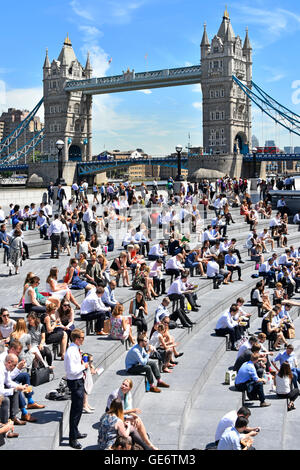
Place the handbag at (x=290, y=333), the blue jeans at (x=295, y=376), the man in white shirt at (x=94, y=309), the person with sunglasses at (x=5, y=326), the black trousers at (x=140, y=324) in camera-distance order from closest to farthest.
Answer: the person with sunglasses at (x=5, y=326) < the blue jeans at (x=295, y=376) < the man in white shirt at (x=94, y=309) < the black trousers at (x=140, y=324) < the handbag at (x=290, y=333)

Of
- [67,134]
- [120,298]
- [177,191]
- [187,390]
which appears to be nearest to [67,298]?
[120,298]

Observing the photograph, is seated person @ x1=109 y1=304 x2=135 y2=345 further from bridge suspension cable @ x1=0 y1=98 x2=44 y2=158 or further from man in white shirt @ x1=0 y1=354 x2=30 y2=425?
bridge suspension cable @ x1=0 y1=98 x2=44 y2=158

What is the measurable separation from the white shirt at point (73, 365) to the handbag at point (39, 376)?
1101 millimetres

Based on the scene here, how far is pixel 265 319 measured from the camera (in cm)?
1237

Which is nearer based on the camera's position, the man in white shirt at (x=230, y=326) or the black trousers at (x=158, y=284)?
the man in white shirt at (x=230, y=326)

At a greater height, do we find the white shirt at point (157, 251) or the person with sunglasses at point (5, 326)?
the white shirt at point (157, 251)

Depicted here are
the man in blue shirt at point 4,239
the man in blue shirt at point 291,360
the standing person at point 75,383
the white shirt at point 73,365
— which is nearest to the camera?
the standing person at point 75,383

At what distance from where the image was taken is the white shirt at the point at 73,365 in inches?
295

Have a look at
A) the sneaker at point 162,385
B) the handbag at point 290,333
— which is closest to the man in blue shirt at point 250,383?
the sneaker at point 162,385

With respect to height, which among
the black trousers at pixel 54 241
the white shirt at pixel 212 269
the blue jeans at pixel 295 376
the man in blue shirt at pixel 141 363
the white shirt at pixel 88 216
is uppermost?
the white shirt at pixel 88 216

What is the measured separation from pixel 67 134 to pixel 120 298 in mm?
99735

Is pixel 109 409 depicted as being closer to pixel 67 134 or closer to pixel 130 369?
pixel 130 369

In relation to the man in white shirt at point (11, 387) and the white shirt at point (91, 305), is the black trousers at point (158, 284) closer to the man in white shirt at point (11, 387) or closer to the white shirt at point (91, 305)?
the white shirt at point (91, 305)

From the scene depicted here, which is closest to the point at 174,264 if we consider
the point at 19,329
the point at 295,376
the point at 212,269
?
the point at 212,269
